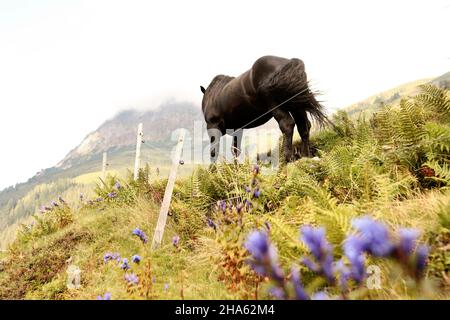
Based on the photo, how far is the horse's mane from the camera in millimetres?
9594

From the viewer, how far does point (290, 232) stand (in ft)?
9.02

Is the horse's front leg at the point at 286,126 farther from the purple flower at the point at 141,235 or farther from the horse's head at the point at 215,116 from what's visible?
the purple flower at the point at 141,235

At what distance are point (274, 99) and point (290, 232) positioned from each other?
4961 millimetres

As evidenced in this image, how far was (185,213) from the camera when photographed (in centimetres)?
533

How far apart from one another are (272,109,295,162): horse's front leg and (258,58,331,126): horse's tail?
28 cm

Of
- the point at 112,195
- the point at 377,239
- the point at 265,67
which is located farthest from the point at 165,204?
the point at 377,239

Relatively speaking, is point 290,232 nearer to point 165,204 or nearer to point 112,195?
point 165,204

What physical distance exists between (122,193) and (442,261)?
808cm

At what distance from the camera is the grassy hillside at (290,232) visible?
1314 mm

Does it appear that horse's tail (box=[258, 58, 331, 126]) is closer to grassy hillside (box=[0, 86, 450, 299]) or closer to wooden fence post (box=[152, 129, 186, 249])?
grassy hillside (box=[0, 86, 450, 299])

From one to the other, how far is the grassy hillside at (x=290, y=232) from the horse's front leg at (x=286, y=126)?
1.36m

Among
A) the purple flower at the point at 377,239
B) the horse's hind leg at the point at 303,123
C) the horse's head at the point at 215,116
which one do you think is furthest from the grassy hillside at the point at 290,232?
the horse's head at the point at 215,116
